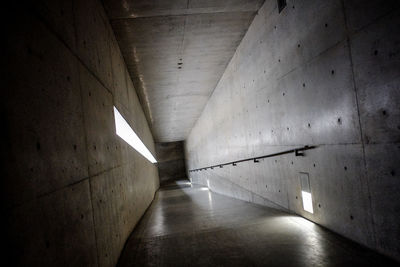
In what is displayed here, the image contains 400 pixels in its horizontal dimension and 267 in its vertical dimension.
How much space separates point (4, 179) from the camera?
1303 mm

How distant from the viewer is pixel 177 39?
627 centimetres

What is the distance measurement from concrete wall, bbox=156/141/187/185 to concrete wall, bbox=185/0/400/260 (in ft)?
66.4

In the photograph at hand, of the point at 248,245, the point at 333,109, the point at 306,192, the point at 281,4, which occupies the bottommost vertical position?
the point at 248,245

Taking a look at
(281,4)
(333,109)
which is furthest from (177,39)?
(333,109)

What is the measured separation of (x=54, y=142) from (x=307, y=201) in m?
4.01

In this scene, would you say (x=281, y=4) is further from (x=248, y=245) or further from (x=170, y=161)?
(x=170, y=161)

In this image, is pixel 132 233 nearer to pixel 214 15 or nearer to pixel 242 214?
pixel 242 214

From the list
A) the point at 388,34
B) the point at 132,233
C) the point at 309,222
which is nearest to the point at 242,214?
the point at 309,222

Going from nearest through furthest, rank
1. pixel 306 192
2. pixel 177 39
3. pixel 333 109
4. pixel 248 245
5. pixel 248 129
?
pixel 333 109
pixel 248 245
pixel 306 192
pixel 177 39
pixel 248 129

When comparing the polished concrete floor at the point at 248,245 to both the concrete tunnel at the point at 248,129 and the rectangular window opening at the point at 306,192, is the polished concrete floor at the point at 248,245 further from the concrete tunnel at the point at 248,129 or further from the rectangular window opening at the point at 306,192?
the rectangular window opening at the point at 306,192

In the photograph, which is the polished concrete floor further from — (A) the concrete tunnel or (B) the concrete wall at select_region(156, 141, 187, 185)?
(B) the concrete wall at select_region(156, 141, 187, 185)

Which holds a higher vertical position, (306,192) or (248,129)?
(248,129)

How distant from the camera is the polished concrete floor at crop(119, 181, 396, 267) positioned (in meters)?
2.96

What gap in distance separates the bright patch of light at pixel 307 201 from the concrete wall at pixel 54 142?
319 cm
